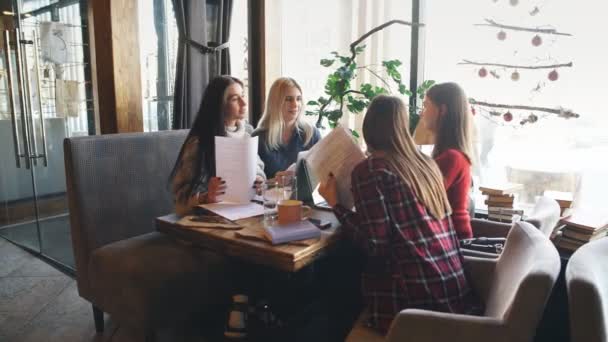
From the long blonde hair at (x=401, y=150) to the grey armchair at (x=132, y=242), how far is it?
41.1 inches

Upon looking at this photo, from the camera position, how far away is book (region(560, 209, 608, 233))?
202 centimetres

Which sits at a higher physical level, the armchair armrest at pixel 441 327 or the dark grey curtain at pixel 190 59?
the dark grey curtain at pixel 190 59

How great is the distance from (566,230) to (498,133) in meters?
0.80

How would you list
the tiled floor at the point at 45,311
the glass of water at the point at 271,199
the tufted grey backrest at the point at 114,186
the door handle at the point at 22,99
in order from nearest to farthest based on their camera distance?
the glass of water at the point at 271,199 → the tufted grey backrest at the point at 114,186 → the tiled floor at the point at 45,311 → the door handle at the point at 22,99

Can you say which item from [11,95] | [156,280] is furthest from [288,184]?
[11,95]

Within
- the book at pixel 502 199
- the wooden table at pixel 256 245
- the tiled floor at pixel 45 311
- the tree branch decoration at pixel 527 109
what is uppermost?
the tree branch decoration at pixel 527 109

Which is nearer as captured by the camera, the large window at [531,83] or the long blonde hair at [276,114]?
the large window at [531,83]

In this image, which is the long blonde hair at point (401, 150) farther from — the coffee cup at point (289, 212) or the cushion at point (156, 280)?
Answer: the cushion at point (156, 280)

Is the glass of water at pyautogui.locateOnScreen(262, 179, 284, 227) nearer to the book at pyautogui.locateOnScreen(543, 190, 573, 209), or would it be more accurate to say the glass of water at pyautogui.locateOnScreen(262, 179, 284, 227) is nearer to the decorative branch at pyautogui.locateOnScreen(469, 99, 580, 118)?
the book at pyautogui.locateOnScreen(543, 190, 573, 209)

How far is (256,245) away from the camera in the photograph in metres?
1.39

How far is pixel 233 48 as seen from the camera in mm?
3623

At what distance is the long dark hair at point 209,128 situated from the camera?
204 centimetres

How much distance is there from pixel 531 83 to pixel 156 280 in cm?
225

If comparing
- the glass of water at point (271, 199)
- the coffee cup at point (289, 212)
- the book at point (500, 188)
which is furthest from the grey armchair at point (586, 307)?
the book at point (500, 188)
